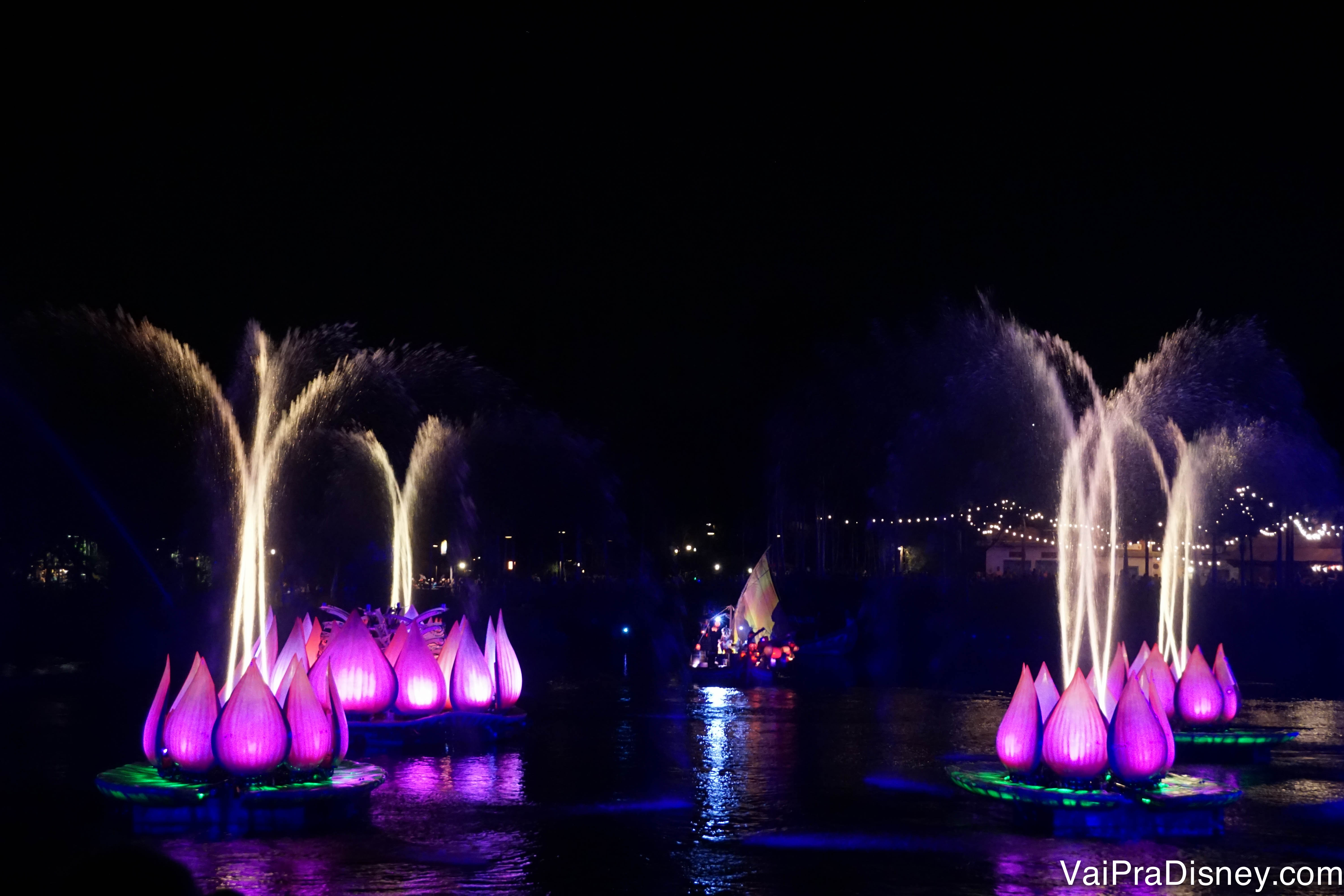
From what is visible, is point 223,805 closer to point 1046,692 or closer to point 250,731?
point 250,731

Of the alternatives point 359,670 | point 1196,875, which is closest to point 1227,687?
point 1196,875

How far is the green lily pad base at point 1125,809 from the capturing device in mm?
16312

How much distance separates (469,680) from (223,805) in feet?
29.6

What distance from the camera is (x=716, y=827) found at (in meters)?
17.4

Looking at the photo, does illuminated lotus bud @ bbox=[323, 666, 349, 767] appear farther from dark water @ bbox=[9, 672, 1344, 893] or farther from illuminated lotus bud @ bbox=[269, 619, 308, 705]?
dark water @ bbox=[9, 672, 1344, 893]

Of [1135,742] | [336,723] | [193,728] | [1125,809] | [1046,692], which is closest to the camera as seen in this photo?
[1125,809]

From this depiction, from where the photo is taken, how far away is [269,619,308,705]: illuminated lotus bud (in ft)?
62.7

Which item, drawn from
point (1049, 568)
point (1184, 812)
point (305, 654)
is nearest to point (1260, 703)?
point (1184, 812)

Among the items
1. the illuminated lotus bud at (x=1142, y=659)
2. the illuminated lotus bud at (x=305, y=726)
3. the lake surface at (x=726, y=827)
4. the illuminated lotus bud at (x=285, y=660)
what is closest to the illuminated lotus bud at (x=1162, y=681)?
the illuminated lotus bud at (x=1142, y=659)

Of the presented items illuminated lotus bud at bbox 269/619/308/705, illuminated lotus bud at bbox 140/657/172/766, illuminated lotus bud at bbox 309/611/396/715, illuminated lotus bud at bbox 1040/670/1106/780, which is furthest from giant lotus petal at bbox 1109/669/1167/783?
illuminated lotus bud at bbox 309/611/396/715

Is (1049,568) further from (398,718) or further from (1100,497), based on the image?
(398,718)

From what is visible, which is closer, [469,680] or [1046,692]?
[1046,692]

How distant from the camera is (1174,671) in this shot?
2714 centimetres

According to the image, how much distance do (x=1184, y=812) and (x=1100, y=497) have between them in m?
42.6
